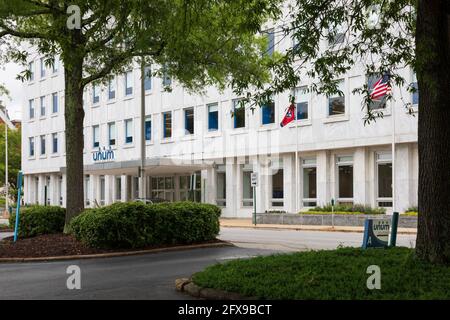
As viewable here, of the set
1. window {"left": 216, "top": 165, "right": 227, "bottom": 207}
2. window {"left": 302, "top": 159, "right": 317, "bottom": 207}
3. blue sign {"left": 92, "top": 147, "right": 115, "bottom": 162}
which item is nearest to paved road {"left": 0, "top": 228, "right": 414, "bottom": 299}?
window {"left": 302, "top": 159, "right": 317, "bottom": 207}

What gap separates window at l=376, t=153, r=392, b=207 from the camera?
31.2m

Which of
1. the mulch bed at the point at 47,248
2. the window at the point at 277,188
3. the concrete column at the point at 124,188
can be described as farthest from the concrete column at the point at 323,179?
the concrete column at the point at 124,188

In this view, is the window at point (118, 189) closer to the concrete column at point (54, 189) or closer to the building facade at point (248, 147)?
the building facade at point (248, 147)

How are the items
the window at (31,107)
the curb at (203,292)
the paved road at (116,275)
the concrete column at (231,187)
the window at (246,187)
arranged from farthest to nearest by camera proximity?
the window at (31,107) < the concrete column at (231,187) < the window at (246,187) < the paved road at (116,275) < the curb at (203,292)

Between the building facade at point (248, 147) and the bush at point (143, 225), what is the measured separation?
9353 mm

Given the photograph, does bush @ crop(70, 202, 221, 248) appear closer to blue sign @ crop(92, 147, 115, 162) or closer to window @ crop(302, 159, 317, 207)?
window @ crop(302, 159, 317, 207)

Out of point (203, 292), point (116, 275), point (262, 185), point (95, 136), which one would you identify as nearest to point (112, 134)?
point (95, 136)

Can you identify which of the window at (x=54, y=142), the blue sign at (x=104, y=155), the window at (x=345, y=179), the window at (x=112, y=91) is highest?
the window at (x=112, y=91)

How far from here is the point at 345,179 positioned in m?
33.4

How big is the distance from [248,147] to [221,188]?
170 inches

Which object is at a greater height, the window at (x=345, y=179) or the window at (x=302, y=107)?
the window at (x=302, y=107)

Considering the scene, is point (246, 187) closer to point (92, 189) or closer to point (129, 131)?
point (129, 131)

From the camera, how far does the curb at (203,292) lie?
8.31 meters
